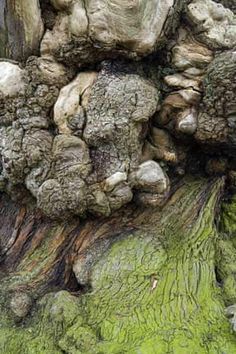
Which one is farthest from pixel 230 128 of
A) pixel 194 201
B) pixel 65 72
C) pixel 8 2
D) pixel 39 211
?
pixel 8 2

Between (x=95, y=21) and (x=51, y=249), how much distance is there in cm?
139

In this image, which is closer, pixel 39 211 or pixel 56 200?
pixel 56 200

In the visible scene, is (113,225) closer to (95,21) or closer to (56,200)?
(56,200)

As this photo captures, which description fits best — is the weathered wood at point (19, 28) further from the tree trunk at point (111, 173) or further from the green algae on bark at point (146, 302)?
the green algae on bark at point (146, 302)

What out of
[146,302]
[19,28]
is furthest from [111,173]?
[19,28]

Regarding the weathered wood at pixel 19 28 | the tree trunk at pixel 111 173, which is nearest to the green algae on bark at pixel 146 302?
the tree trunk at pixel 111 173

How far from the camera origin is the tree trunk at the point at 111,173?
2391 mm

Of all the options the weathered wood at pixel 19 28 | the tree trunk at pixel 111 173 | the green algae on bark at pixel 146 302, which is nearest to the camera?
the green algae on bark at pixel 146 302

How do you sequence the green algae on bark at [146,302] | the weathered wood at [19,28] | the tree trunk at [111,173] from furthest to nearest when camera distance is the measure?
the weathered wood at [19,28] → the tree trunk at [111,173] → the green algae on bark at [146,302]

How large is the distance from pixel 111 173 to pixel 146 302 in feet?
2.53

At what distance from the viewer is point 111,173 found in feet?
8.30

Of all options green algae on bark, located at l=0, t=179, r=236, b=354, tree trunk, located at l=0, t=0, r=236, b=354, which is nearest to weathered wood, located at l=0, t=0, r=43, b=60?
tree trunk, located at l=0, t=0, r=236, b=354

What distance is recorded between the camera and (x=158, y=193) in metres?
2.61

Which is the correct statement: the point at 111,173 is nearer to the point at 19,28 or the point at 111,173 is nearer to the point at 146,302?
the point at 146,302
